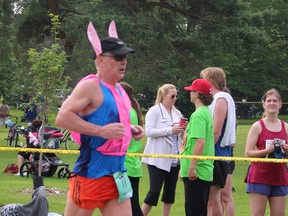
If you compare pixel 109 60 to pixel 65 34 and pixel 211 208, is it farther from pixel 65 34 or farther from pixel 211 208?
pixel 65 34

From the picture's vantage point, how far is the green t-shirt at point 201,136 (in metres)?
7.52

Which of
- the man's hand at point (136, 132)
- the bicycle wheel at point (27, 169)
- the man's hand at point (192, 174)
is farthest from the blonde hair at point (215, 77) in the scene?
the bicycle wheel at point (27, 169)

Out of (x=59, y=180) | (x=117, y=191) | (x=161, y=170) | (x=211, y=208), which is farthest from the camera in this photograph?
(x=59, y=180)

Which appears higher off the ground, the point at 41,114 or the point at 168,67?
the point at 168,67

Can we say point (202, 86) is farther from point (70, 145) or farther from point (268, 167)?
point (70, 145)

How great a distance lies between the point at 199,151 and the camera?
7531 mm

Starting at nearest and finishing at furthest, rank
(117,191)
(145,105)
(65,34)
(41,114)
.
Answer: (117,191) → (41,114) → (65,34) → (145,105)

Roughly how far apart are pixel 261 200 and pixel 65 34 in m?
20.4

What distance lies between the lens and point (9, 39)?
94.5 ft

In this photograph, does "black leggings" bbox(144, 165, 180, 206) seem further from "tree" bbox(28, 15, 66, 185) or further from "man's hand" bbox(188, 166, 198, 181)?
"tree" bbox(28, 15, 66, 185)

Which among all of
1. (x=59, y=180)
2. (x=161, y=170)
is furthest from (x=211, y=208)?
(x=59, y=180)

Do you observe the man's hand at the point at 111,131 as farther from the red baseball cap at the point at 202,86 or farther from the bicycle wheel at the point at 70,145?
the bicycle wheel at the point at 70,145

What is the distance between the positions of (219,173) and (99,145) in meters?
3.10

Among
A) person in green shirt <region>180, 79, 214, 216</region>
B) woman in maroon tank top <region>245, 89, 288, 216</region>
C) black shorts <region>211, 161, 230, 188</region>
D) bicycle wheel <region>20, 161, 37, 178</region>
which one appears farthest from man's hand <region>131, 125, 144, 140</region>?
bicycle wheel <region>20, 161, 37, 178</region>
